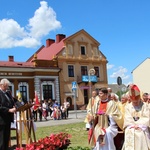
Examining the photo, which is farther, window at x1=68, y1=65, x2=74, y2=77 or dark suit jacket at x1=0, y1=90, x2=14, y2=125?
window at x1=68, y1=65, x2=74, y2=77

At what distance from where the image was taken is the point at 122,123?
23.7 feet

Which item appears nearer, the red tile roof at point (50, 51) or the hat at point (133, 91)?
the hat at point (133, 91)

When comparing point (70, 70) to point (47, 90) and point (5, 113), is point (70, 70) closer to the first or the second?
point (47, 90)

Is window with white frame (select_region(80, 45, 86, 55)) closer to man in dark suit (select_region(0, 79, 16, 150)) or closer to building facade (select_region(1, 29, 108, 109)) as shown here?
building facade (select_region(1, 29, 108, 109))

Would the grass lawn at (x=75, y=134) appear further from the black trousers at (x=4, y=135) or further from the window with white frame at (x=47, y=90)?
the window with white frame at (x=47, y=90)

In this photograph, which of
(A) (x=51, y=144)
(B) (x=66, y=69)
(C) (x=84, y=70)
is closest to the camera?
(A) (x=51, y=144)

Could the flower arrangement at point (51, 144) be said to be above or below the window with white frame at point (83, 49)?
below

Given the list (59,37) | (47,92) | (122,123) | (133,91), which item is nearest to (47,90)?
(47,92)

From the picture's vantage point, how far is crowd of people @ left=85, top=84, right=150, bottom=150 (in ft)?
21.2

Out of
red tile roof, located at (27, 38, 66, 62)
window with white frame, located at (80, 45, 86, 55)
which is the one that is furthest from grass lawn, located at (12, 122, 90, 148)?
window with white frame, located at (80, 45, 86, 55)

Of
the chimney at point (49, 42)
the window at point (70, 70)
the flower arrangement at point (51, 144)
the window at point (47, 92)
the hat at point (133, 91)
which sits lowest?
the flower arrangement at point (51, 144)

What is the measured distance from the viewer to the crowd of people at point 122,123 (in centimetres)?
648

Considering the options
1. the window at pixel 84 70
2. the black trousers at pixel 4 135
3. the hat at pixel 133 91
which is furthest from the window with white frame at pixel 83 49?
the hat at pixel 133 91

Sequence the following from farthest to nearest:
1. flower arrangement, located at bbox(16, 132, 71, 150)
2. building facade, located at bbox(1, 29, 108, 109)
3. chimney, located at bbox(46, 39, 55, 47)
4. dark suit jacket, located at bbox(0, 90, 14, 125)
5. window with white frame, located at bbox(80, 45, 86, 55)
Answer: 1. chimney, located at bbox(46, 39, 55, 47)
2. window with white frame, located at bbox(80, 45, 86, 55)
3. building facade, located at bbox(1, 29, 108, 109)
4. dark suit jacket, located at bbox(0, 90, 14, 125)
5. flower arrangement, located at bbox(16, 132, 71, 150)
